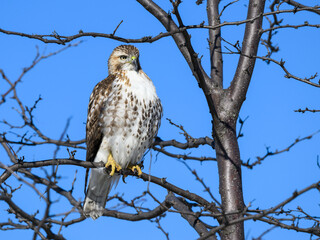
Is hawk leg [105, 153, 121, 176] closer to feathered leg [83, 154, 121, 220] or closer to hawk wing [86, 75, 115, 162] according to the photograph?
hawk wing [86, 75, 115, 162]

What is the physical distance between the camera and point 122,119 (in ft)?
16.5

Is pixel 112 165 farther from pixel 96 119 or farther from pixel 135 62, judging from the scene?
pixel 135 62

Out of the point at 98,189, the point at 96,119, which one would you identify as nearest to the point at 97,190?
the point at 98,189

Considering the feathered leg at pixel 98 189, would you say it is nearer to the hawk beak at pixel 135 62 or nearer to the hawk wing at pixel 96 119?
the hawk wing at pixel 96 119

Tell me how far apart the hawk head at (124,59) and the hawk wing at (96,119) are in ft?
0.84

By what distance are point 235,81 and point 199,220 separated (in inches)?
55.8

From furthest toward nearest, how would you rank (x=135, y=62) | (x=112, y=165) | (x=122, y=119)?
(x=135, y=62) → (x=112, y=165) → (x=122, y=119)

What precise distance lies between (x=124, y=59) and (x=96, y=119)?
0.86 metres

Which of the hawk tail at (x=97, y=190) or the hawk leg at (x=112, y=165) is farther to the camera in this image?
the hawk tail at (x=97, y=190)

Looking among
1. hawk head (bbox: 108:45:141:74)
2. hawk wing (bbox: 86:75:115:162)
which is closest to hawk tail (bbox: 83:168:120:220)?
hawk wing (bbox: 86:75:115:162)

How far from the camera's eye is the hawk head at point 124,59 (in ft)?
18.1

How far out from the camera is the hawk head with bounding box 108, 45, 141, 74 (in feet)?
18.1

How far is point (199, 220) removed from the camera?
4.20 meters

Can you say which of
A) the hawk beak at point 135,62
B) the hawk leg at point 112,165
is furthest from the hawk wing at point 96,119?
the hawk beak at point 135,62
